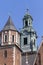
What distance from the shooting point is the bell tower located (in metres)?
90.1

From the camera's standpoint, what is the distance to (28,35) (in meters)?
91.6

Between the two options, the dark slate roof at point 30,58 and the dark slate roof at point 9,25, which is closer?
the dark slate roof at point 30,58

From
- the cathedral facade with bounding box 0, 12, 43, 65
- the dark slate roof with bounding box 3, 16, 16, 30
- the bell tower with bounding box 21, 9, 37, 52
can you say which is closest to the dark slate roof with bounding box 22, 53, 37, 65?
the cathedral facade with bounding box 0, 12, 43, 65

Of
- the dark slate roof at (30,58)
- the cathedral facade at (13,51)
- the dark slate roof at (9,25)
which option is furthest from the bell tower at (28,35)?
the dark slate roof at (9,25)

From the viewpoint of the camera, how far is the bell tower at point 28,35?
90.1 metres

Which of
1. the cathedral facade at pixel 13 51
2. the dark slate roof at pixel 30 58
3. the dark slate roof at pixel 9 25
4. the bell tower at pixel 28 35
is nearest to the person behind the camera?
the cathedral facade at pixel 13 51

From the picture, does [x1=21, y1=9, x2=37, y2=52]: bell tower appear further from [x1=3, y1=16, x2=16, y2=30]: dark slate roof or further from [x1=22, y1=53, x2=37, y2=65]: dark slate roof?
[x1=3, y1=16, x2=16, y2=30]: dark slate roof

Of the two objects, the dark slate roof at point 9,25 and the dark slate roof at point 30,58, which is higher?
the dark slate roof at point 9,25

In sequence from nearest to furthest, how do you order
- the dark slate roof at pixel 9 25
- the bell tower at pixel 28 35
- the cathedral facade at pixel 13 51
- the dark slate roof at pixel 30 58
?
1. the cathedral facade at pixel 13 51
2. the dark slate roof at pixel 30 58
3. the dark slate roof at pixel 9 25
4. the bell tower at pixel 28 35

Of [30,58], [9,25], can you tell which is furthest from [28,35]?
[30,58]

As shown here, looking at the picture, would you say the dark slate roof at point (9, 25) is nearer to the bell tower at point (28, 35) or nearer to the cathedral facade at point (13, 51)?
the cathedral facade at point (13, 51)

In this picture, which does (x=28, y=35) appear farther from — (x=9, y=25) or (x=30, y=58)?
(x=30, y=58)

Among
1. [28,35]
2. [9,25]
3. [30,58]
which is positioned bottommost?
[30,58]

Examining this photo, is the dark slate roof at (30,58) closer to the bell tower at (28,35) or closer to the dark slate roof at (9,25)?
the dark slate roof at (9,25)
